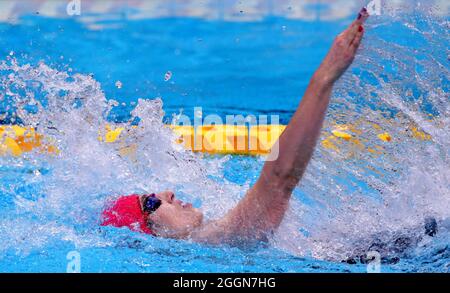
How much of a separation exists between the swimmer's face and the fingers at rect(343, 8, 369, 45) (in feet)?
2.66

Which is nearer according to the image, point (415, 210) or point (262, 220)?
point (262, 220)

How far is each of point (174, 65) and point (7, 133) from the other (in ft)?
4.83

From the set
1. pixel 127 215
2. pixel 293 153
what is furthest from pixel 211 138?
pixel 293 153

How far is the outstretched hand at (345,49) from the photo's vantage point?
1667 mm

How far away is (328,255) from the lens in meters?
2.20

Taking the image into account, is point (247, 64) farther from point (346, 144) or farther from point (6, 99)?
point (346, 144)

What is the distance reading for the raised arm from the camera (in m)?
1.69

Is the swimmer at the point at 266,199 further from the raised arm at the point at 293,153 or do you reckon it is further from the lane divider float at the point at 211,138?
the lane divider float at the point at 211,138

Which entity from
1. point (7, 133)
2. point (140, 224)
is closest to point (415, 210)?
point (140, 224)

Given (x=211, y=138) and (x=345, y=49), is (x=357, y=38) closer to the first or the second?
(x=345, y=49)

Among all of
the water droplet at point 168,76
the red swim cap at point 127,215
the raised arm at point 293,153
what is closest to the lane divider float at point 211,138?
the water droplet at point 168,76

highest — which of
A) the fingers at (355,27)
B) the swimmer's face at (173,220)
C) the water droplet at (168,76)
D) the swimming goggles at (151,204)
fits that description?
the water droplet at (168,76)

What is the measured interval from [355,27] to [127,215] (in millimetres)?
979

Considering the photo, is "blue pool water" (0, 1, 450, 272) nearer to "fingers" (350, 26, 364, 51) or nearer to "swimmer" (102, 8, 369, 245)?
"swimmer" (102, 8, 369, 245)
